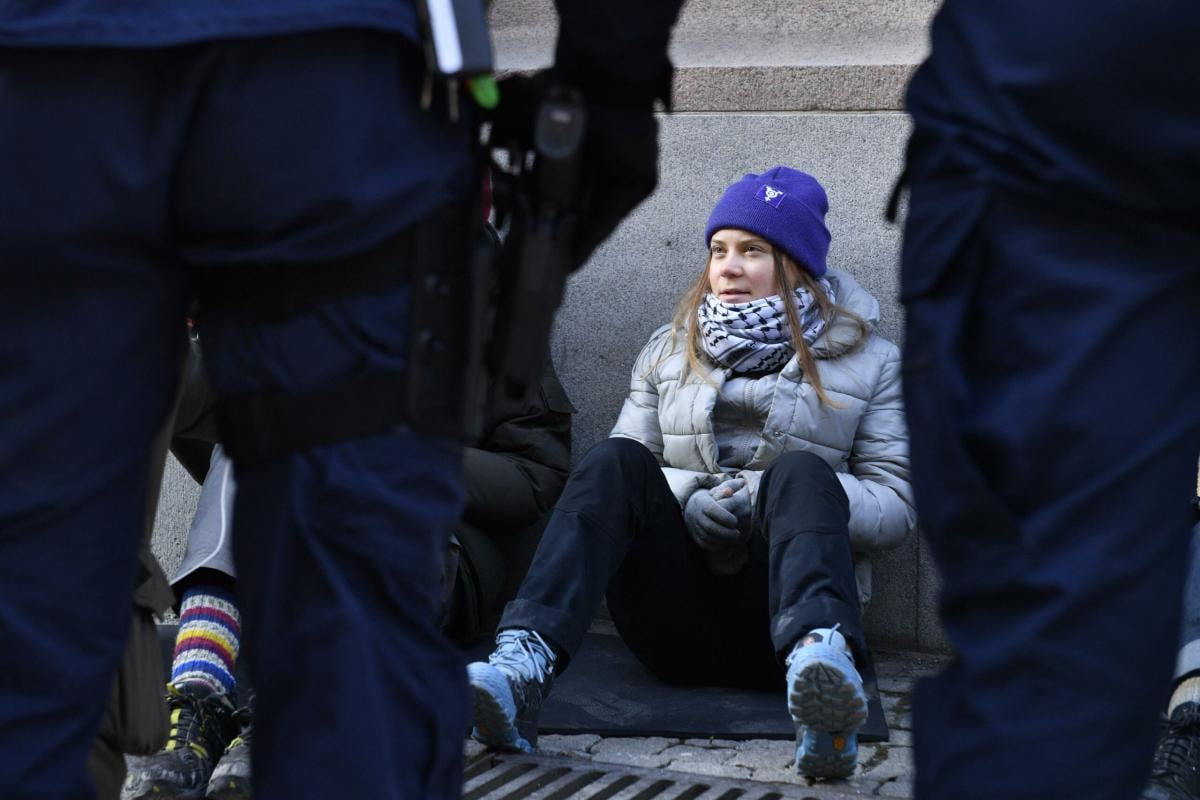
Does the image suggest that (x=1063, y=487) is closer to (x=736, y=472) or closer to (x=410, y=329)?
(x=410, y=329)

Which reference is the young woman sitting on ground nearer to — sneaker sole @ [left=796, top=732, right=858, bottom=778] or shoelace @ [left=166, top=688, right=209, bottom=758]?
sneaker sole @ [left=796, top=732, right=858, bottom=778]

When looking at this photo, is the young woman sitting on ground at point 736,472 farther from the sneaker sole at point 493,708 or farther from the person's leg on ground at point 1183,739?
the person's leg on ground at point 1183,739

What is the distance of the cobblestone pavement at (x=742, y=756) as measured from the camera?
3006mm

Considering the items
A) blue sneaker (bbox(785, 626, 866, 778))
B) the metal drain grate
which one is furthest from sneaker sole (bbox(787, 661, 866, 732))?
the metal drain grate

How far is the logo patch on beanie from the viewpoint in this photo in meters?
3.75

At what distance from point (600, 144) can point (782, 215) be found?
84.7 inches

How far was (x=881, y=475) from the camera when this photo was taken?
365 centimetres

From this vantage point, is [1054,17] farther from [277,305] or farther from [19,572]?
[19,572]

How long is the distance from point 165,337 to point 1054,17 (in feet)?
2.92

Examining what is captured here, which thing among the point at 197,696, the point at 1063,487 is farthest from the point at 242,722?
the point at 1063,487

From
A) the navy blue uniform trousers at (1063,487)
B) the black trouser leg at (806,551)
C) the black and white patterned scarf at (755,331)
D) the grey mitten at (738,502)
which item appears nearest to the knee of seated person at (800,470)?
the black trouser leg at (806,551)

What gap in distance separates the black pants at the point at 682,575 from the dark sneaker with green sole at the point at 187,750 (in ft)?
1.98

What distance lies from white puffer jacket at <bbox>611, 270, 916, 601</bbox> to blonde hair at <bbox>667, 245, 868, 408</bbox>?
21mm

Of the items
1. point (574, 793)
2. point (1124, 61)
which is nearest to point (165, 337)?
point (1124, 61)
